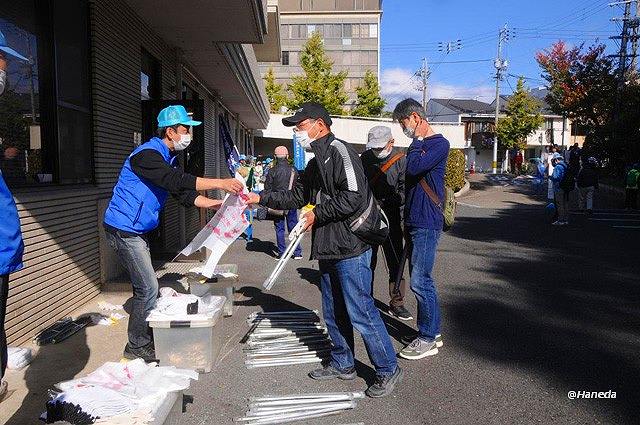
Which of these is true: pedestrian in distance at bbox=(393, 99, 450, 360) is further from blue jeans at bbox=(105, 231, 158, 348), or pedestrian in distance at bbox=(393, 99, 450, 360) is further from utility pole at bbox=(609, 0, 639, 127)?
utility pole at bbox=(609, 0, 639, 127)

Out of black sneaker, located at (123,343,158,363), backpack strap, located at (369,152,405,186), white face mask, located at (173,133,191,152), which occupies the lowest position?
black sneaker, located at (123,343,158,363)

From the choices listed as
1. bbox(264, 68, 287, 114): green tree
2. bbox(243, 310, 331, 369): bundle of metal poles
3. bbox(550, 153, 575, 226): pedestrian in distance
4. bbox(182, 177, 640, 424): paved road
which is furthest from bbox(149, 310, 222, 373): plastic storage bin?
bbox(264, 68, 287, 114): green tree

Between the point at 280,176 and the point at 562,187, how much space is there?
8.60 metres

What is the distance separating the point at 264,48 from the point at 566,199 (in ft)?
36.5

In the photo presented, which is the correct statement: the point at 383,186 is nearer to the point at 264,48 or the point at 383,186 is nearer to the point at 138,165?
the point at 138,165

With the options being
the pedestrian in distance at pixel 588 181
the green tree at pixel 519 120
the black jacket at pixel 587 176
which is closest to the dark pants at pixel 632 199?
the pedestrian in distance at pixel 588 181

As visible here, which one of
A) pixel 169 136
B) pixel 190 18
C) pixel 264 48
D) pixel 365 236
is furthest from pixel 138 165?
pixel 264 48

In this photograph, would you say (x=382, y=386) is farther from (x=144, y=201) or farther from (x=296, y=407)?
(x=144, y=201)

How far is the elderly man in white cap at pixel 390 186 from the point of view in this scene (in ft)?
17.8

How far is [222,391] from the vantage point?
3852 mm

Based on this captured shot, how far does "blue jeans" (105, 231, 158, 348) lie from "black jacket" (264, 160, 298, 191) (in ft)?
15.4

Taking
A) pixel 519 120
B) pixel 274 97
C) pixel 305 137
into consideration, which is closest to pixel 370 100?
pixel 274 97

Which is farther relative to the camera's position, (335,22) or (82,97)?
(335,22)

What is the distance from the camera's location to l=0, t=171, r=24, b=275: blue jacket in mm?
2602
